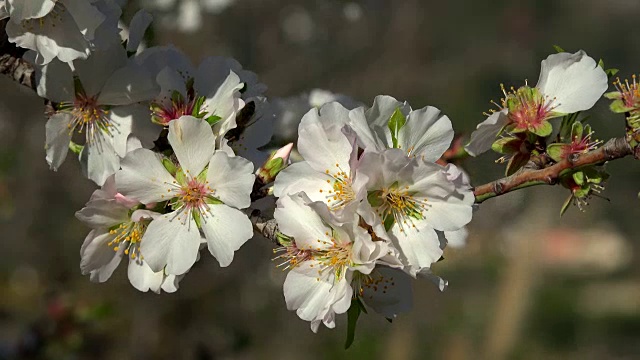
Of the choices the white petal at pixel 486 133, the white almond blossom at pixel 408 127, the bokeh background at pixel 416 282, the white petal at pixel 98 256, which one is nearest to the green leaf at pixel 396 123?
the white almond blossom at pixel 408 127

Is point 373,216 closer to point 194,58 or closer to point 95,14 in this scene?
point 95,14

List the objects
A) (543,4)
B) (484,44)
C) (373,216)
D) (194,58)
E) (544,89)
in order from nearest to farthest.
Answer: (373,216)
(544,89)
(194,58)
(484,44)
(543,4)

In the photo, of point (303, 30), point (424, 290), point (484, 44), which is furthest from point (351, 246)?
point (484, 44)

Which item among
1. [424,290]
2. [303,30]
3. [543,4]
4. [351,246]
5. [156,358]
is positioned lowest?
[543,4]

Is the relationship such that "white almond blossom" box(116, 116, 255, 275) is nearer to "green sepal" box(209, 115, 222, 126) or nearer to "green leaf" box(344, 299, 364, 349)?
"green sepal" box(209, 115, 222, 126)

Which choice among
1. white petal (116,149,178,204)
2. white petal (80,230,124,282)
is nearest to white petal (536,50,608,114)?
white petal (116,149,178,204)

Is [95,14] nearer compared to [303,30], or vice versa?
[95,14]
